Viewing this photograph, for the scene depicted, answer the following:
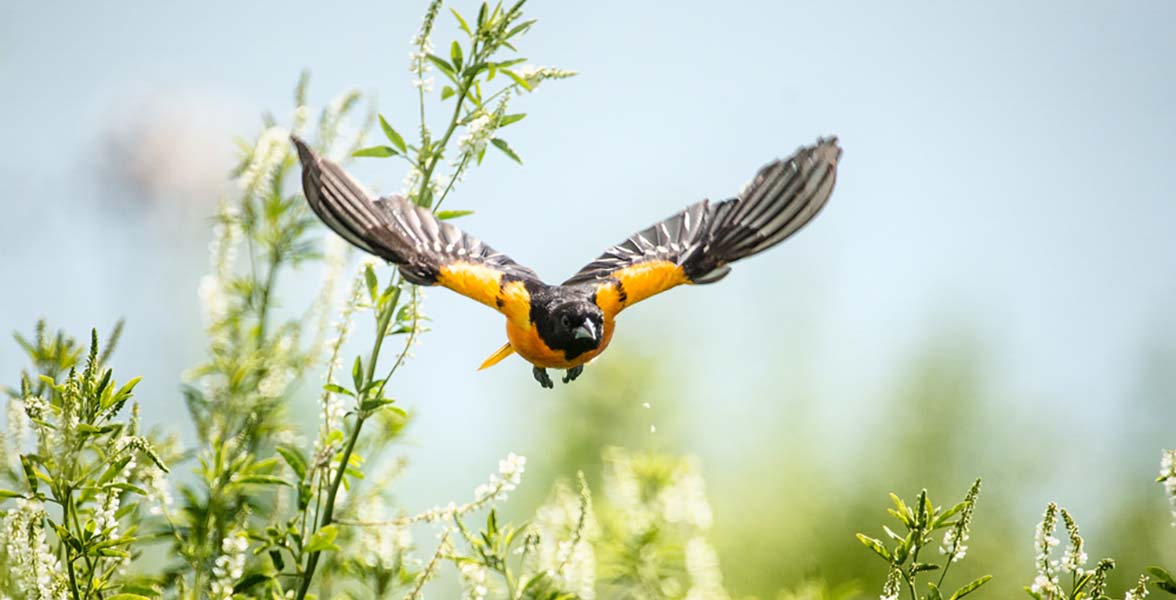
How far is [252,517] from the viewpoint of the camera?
6.31 feet

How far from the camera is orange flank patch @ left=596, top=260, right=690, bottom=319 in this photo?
221cm

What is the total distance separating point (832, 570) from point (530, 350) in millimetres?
1695

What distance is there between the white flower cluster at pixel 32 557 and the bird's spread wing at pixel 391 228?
629 millimetres

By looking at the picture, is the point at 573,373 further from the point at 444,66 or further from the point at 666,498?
the point at 444,66

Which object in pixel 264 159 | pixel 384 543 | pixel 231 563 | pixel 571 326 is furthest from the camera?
pixel 264 159

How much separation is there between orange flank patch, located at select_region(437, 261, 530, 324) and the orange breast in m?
0.02

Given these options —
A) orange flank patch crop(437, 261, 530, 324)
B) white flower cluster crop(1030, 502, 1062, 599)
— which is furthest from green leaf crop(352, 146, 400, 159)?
white flower cluster crop(1030, 502, 1062, 599)

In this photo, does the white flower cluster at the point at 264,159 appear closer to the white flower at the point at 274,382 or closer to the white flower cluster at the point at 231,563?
the white flower at the point at 274,382

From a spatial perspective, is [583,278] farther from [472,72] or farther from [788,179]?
[472,72]

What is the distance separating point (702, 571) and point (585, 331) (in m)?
0.54

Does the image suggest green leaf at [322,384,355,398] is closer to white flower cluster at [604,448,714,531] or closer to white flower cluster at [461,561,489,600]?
white flower cluster at [461,561,489,600]

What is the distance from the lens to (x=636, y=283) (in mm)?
2254

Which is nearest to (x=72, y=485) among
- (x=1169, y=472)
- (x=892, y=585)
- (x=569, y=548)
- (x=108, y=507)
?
(x=108, y=507)

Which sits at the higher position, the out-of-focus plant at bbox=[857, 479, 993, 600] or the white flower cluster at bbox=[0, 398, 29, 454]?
the white flower cluster at bbox=[0, 398, 29, 454]
